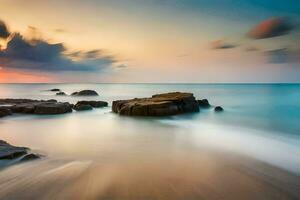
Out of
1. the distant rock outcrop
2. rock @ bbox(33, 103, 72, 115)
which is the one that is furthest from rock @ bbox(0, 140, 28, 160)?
rock @ bbox(33, 103, 72, 115)

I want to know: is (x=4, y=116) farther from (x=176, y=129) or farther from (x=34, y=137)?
(x=176, y=129)

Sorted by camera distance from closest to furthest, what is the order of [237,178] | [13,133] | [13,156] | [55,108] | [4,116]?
[237,178] → [13,156] → [13,133] → [4,116] → [55,108]

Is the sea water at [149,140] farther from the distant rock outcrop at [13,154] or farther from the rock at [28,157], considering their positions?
the distant rock outcrop at [13,154]

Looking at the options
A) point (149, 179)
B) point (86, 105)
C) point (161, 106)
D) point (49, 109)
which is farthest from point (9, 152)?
point (86, 105)

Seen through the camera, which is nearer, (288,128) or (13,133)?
(13,133)

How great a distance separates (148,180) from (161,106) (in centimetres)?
1281

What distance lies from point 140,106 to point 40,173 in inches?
490

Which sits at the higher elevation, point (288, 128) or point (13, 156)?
point (13, 156)

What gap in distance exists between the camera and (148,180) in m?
5.88

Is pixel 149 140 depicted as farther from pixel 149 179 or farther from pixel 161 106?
pixel 161 106

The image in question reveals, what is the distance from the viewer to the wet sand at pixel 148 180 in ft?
16.7

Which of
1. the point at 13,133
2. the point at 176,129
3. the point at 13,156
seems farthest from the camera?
the point at 176,129

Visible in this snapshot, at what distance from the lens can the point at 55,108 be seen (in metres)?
20.5

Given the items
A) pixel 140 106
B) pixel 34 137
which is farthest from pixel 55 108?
pixel 34 137
